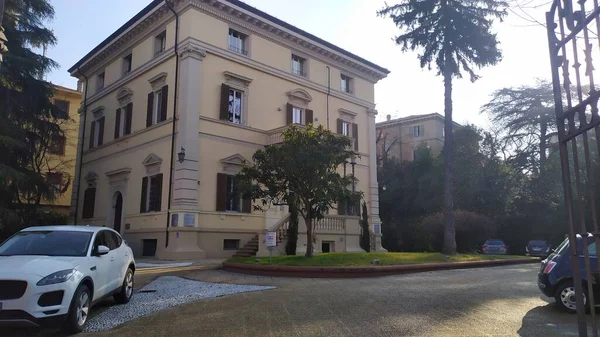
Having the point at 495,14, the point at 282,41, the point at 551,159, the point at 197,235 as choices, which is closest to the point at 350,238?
the point at 197,235

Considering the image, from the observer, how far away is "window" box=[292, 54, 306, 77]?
2769 centimetres

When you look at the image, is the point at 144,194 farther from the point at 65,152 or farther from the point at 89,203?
the point at 65,152

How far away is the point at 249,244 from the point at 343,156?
8534mm

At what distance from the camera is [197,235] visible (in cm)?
2120

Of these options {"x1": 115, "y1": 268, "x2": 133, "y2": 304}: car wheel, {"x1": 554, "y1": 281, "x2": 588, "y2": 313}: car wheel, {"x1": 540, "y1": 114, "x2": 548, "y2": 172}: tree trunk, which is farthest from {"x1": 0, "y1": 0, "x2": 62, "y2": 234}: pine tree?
{"x1": 540, "y1": 114, "x2": 548, "y2": 172}: tree trunk

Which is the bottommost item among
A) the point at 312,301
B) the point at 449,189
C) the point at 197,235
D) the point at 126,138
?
the point at 312,301

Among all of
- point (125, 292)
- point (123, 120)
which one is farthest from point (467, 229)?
point (125, 292)

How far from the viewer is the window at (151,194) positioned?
2249 centimetres

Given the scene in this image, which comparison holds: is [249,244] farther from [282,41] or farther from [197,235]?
[282,41]

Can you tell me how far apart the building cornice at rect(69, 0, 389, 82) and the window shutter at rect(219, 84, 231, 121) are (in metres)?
3.61

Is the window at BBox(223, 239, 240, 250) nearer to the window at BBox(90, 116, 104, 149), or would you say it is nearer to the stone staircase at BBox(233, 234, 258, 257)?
the stone staircase at BBox(233, 234, 258, 257)

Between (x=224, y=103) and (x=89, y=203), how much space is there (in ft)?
39.4

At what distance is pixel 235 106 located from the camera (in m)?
24.2

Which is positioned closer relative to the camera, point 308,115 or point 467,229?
point 467,229
